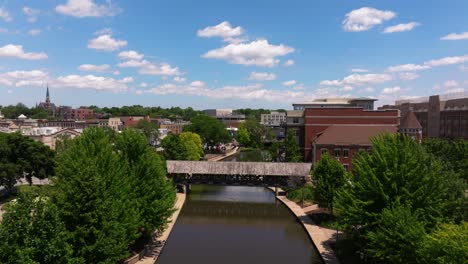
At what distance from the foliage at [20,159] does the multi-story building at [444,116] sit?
6711cm

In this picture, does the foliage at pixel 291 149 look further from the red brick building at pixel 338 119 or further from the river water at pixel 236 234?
the river water at pixel 236 234

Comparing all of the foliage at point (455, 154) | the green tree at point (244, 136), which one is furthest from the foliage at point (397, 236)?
the green tree at point (244, 136)

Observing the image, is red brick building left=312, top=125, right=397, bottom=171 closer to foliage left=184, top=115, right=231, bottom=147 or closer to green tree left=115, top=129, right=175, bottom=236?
green tree left=115, top=129, right=175, bottom=236

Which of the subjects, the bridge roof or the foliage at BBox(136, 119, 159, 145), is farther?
the foliage at BBox(136, 119, 159, 145)

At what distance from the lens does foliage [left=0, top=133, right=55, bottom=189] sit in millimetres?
49037

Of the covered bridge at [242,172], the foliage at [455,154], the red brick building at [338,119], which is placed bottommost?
the covered bridge at [242,172]

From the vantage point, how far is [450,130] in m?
84.2

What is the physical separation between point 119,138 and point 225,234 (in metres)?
15.8

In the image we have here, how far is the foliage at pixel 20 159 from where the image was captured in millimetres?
49037

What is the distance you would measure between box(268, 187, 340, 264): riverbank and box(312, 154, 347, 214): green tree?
9.79ft

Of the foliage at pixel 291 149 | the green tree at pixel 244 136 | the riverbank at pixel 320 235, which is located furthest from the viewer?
the green tree at pixel 244 136

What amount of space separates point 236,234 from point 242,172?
16.6 m

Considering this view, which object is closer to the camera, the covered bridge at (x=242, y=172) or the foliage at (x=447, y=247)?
the foliage at (x=447, y=247)

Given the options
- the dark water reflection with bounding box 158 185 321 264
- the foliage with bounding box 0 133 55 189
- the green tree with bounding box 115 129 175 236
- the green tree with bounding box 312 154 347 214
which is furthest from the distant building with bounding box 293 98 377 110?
the green tree with bounding box 115 129 175 236
